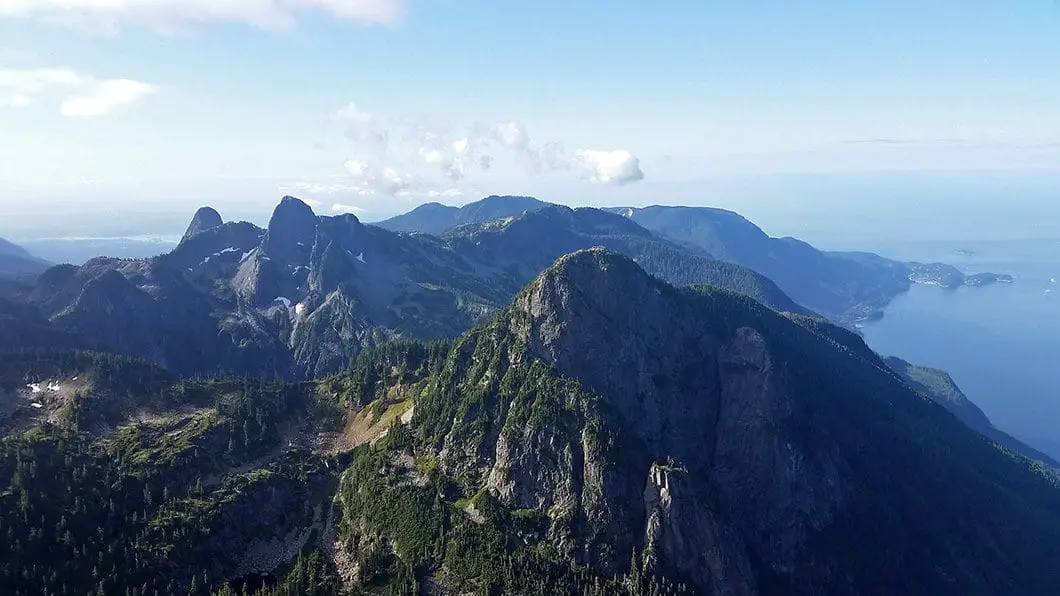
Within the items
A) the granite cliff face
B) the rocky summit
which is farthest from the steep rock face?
the rocky summit

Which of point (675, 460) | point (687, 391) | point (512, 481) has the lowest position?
point (512, 481)

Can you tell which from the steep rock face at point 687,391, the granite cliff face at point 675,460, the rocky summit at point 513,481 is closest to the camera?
the rocky summit at point 513,481

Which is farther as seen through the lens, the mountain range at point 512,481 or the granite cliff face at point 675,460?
the granite cliff face at point 675,460

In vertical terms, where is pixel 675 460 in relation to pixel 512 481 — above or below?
above

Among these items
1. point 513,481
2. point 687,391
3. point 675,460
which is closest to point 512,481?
point 513,481

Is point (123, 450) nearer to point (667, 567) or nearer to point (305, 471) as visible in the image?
point (305, 471)

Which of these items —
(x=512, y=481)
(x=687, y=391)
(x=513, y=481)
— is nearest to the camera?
(x=513, y=481)

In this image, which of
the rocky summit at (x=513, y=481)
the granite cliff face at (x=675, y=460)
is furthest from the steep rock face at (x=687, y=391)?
the rocky summit at (x=513, y=481)

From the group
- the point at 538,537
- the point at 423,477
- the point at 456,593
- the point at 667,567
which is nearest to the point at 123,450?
the point at 423,477

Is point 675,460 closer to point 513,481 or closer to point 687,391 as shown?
point 513,481

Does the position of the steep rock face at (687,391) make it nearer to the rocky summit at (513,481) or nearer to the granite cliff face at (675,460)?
the granite cliff face at (675,460)

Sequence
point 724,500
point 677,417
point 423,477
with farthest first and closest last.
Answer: point 677,417
point 724,500
point 423,477
